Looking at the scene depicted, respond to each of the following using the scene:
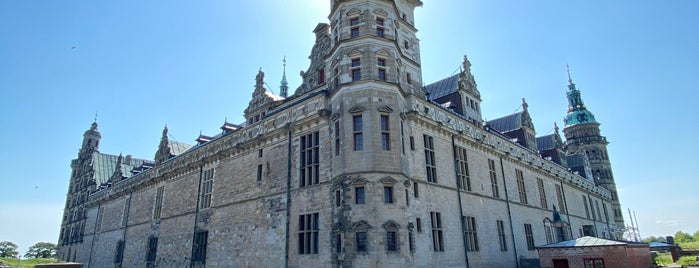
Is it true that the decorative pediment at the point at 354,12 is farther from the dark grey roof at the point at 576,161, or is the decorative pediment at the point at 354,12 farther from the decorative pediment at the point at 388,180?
the dark grey roof at the point at 576,161

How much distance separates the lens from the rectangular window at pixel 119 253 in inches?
A: 1750

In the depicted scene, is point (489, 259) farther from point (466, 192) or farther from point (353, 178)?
point (353, 178)

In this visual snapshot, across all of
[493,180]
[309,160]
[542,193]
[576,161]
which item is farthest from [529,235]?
[576,161]

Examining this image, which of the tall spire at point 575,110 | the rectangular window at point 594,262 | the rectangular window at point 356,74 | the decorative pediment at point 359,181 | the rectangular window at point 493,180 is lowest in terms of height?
the rectangular window at point 594,262

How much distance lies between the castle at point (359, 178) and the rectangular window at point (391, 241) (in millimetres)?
82

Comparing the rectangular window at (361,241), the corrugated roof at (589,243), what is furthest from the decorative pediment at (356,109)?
the corrugated roof at (589,243)

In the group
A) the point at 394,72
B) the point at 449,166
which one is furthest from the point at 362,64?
the point at 449,166

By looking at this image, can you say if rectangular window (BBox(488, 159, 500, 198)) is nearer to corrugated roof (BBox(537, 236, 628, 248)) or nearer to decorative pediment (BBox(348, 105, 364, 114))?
corrugated roof (BBox(537, 236, 628, 248))

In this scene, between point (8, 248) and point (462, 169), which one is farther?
point (8, 248)

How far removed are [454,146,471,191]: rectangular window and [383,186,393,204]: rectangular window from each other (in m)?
8.66

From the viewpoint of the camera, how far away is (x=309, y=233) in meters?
23.0

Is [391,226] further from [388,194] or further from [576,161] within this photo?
[576,161]

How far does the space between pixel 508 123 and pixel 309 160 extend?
2855cm

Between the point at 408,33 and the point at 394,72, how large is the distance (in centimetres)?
645
